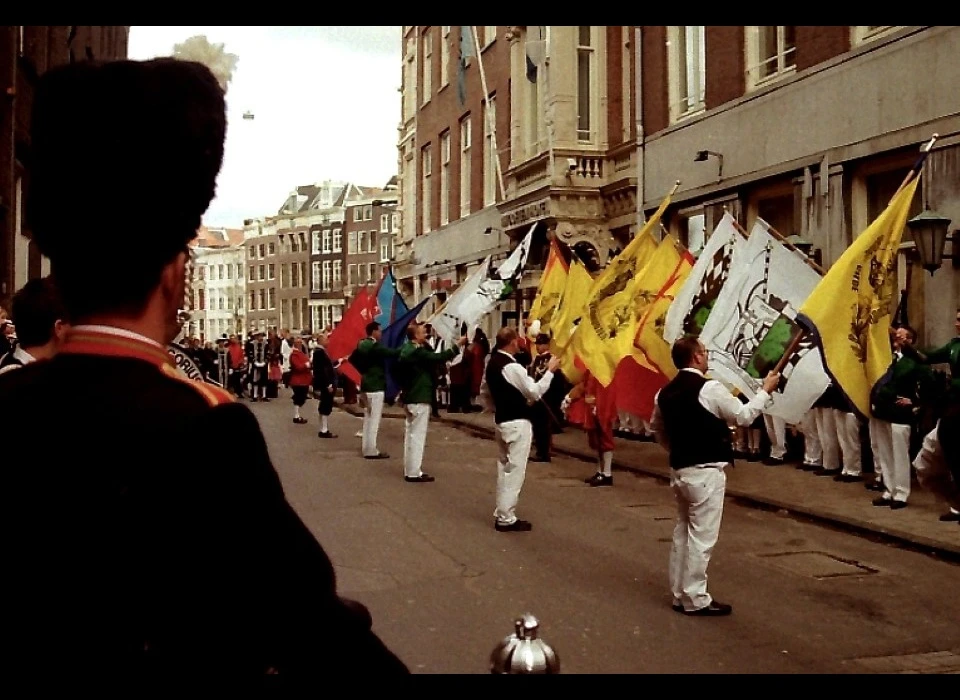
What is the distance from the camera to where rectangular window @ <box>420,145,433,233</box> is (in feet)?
121

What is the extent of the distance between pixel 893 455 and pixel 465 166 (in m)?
23.2

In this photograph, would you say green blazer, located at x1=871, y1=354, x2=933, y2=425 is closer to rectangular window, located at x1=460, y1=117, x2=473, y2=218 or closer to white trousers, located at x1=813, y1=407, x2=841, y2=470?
white trousers, located at x1=813, y1=407, x2=841, y2=470

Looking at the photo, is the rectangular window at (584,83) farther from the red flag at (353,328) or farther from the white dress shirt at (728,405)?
the white dress shirt at (728,405)

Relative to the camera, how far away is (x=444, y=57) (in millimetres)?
34500

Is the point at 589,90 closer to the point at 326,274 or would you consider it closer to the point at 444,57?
the point at 444,57

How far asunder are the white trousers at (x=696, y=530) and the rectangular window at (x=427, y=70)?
30.9 meters

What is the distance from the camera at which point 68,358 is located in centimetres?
150

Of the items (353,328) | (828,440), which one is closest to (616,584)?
(828,440)

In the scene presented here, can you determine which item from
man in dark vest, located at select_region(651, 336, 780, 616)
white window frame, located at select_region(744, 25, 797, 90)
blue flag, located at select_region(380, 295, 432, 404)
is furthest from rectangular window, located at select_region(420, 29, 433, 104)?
man in dark vest, located at select_region(651, 336, 780, 616)

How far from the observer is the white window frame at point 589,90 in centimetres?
2319

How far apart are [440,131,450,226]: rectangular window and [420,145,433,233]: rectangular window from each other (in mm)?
1299

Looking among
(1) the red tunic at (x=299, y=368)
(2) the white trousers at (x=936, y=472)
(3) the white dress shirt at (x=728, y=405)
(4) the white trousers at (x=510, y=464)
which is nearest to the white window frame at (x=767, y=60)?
(4) the white trousers at (x=510, y=464)

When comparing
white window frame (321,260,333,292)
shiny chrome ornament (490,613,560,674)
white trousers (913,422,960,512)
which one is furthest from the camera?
white window frame (321,260,333,292)

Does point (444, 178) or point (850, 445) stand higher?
point (444, 178)
